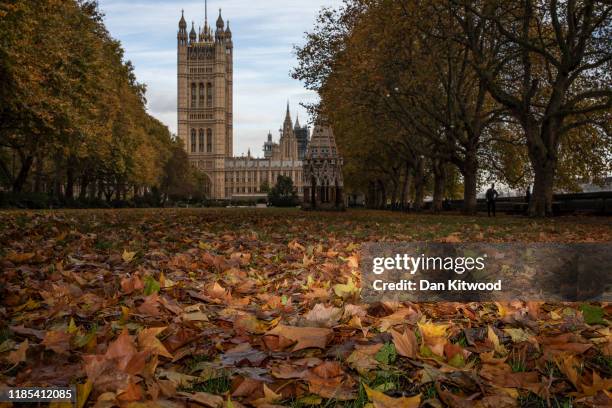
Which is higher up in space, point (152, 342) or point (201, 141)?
point (201, 141)

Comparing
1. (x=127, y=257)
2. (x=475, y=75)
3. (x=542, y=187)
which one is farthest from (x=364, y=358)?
(x=475, y=75)

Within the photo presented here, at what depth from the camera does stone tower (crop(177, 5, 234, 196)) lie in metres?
160

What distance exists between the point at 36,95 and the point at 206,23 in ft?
539

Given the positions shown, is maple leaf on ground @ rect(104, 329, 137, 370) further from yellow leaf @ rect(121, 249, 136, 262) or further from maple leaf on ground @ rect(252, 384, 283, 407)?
yellow leaf @ rect(121, 249, 136, 262)

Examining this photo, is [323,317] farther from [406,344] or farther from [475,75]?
[475,75]

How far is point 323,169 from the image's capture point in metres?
31.5

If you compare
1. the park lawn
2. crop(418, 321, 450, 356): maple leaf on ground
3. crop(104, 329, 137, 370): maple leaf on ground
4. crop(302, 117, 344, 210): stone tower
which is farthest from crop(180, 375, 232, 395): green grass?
crop(302, 117, 344, 210): stone tower

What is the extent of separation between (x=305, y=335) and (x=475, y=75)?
24938 millimetres

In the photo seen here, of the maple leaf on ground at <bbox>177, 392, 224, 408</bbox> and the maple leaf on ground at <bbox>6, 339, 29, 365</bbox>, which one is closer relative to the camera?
the maple leaf on ground at <bbox>177, 392, 224, 408</bbox>

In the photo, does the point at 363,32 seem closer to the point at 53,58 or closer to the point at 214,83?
the point at 53,58

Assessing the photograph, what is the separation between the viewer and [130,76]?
4291 cm

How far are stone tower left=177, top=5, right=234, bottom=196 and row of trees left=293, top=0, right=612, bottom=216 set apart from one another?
130m

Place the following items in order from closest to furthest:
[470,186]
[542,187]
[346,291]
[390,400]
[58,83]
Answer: [390,400] → [346,291] → [542,187] → [58,83] → [470,186]

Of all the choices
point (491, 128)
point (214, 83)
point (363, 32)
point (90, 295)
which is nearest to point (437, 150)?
point (491, 128)
